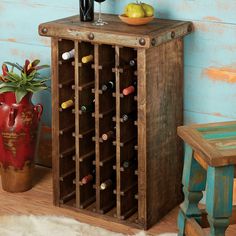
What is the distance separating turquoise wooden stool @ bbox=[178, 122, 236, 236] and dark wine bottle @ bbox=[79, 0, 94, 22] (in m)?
0.85

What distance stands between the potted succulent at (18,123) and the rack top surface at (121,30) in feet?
1.20

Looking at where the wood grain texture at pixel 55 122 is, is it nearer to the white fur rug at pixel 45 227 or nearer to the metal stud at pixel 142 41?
the white fur rug at pixel 45 227

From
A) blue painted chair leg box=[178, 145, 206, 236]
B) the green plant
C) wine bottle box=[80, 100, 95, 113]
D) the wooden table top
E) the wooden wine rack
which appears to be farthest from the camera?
the green plant

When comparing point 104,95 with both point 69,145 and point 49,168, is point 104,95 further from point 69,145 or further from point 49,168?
point 49,168

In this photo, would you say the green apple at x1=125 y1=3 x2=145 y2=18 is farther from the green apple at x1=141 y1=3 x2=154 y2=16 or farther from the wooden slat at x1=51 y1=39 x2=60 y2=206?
the wooden slat at x1=51 y1=39 x2=60 y2=206

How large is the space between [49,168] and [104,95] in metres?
0.94

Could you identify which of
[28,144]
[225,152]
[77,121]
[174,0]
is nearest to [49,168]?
[28,144]

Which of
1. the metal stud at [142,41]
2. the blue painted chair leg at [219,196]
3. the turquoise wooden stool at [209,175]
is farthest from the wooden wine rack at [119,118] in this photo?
the blue painted chair leg at [219,196]

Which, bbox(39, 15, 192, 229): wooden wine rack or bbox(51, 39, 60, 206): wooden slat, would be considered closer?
bbox(39, 15, 192, 229): wooden wine rack

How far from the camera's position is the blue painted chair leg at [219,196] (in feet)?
8.89

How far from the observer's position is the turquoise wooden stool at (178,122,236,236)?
271 cm

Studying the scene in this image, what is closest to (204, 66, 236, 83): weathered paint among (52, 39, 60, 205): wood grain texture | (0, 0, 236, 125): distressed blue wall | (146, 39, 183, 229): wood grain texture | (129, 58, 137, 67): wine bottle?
(0, 0, 236, 125): distressed blue wall

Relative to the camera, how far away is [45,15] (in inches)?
160

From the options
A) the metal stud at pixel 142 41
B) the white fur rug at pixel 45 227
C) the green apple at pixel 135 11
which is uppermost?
the green apple at pixel 135 11
